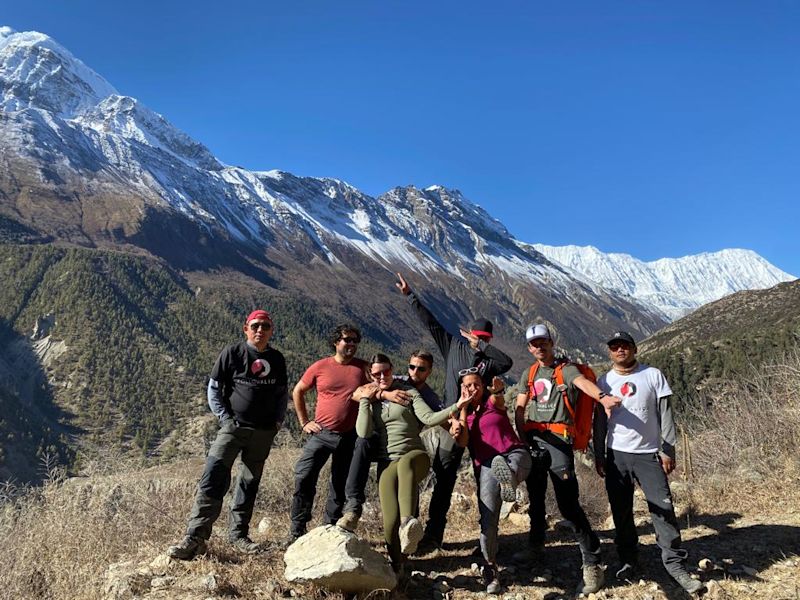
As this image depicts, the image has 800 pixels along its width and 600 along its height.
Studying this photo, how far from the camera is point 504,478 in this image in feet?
16.8

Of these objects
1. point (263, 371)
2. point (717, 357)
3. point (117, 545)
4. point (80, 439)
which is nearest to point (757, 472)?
point (263, 371)

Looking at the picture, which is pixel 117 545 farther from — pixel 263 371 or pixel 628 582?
pixel 628 582

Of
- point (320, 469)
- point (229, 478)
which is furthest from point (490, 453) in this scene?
point (229, 478)

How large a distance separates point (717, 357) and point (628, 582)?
153 ft

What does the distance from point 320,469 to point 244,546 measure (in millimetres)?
1063

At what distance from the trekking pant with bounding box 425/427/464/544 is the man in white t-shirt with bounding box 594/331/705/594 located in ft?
4.87

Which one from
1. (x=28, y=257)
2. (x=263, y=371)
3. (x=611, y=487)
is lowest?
(x=611, y=487)

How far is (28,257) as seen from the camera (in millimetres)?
118750

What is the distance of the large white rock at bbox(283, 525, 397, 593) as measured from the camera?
14.7 feet

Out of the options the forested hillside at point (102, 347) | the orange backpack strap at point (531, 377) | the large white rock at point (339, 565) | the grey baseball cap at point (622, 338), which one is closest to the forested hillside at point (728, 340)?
the grey baseball cap at point (622, 338)

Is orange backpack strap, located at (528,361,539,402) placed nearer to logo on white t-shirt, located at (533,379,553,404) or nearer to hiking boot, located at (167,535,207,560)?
logo on white t-shirt, located at (533,379,553,404)

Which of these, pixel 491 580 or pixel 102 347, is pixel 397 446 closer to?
pixel 491 580

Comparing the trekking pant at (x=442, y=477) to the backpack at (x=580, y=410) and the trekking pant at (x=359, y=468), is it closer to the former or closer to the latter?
the trekking pant at (x=359, y=468)

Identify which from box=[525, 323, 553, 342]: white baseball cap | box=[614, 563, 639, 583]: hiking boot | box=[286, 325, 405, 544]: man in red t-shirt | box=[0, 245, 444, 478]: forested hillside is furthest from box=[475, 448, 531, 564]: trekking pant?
box=[0, 245, 444, 478]: forested hillside
